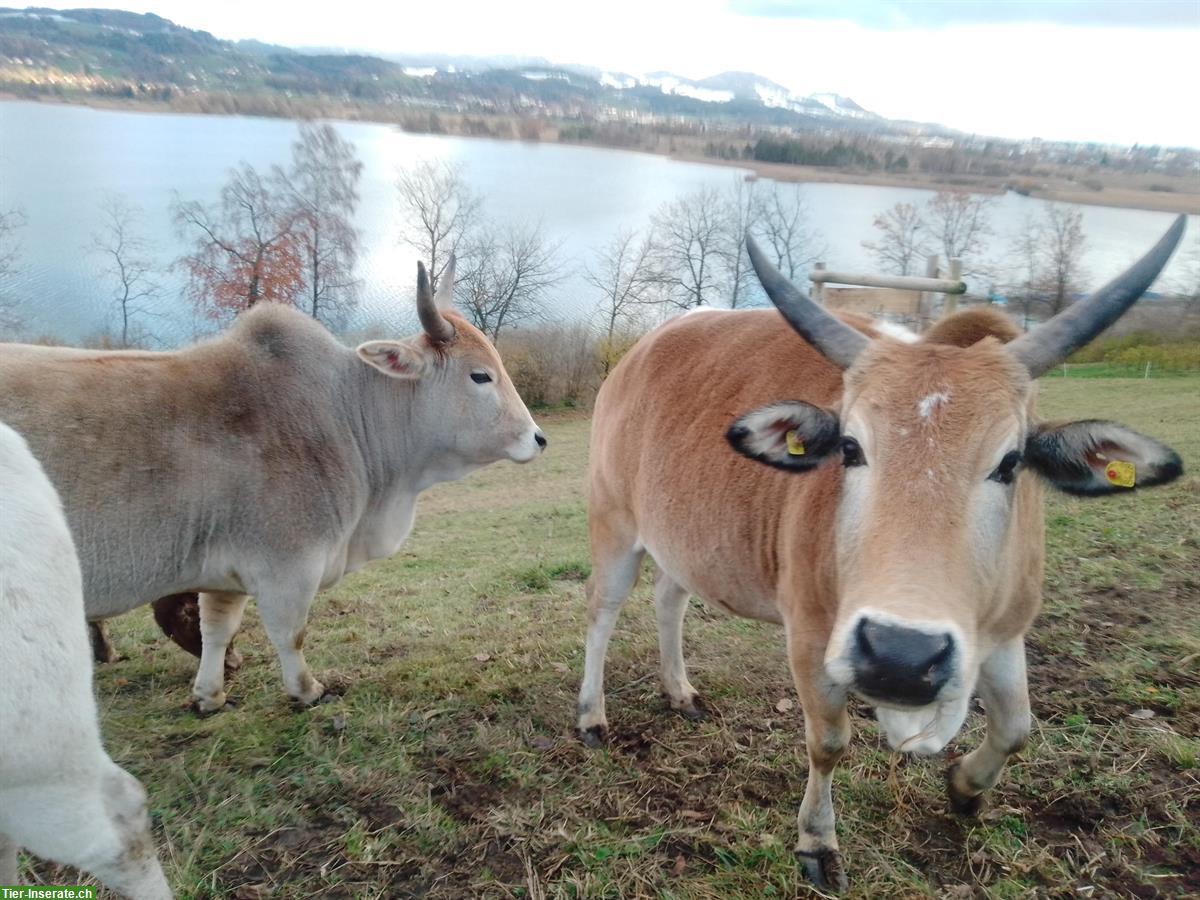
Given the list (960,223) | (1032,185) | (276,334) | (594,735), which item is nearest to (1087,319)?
(594,735)

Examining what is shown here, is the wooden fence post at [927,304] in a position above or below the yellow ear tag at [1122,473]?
below

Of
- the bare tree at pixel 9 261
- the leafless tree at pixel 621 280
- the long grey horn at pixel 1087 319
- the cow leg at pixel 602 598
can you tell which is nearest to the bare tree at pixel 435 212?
the leafless tree at pixel 621 280

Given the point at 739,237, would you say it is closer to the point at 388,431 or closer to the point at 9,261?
the point at 9,261

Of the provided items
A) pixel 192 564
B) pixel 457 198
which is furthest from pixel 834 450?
pixel 457 198

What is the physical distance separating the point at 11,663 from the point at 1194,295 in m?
54.0

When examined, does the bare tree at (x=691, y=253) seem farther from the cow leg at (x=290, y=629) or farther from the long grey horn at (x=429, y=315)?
the cow leg at (x=290, y=629)

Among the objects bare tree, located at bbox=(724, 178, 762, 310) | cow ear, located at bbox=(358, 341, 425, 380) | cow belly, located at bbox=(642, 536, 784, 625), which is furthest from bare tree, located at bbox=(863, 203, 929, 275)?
cow belly, located at bbox=(642, 536, 784, 625)

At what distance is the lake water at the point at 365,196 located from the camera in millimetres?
51031

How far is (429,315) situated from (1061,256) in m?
49.0

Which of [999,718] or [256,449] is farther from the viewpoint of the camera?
[256,449]

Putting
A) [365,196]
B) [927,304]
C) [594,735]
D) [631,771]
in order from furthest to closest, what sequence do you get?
1. [365,196]
2. [927,304]
3. [594,735]
4. [631,771]

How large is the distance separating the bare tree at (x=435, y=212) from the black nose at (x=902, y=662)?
52.0m

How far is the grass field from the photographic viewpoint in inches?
139

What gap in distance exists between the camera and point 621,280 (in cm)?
5197
